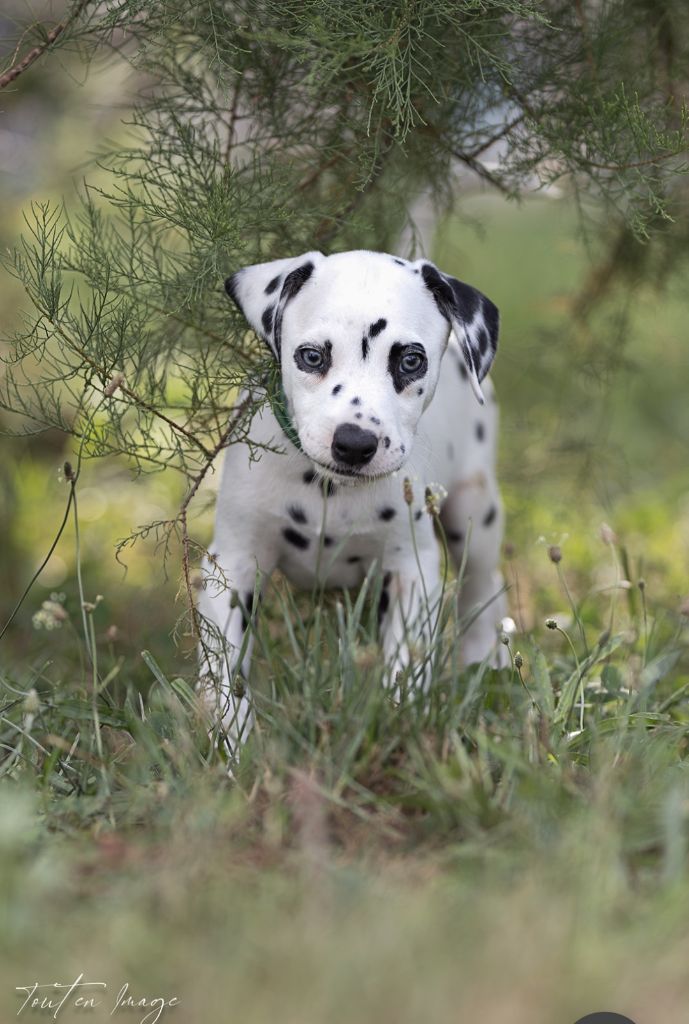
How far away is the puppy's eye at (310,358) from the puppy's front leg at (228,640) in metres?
0.58

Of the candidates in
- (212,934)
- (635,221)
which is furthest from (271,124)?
(212,934)

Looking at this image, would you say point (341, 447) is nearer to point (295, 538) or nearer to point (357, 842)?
point (295, 538)

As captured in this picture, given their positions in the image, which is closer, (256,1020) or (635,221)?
(256,1020)

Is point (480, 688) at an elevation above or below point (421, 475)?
below

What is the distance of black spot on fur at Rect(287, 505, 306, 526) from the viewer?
3.39 m

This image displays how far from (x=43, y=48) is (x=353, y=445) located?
1.37 metres

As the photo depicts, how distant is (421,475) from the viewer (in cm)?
360

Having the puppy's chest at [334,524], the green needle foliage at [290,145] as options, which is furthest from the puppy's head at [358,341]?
the puppy's chest at [334,524]

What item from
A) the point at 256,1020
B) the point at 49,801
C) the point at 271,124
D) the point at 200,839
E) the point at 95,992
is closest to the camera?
the point at 256,1020

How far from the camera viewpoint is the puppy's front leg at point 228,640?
9.57ft

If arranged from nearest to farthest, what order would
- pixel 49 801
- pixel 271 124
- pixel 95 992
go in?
pixel 95 992 < pixel 49 801 < pixel 271 124

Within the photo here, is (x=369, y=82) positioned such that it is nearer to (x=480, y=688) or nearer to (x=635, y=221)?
(x=635, y=221)

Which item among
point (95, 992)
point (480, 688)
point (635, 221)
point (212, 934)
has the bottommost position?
point (95, 992)

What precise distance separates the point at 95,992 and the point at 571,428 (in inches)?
173
